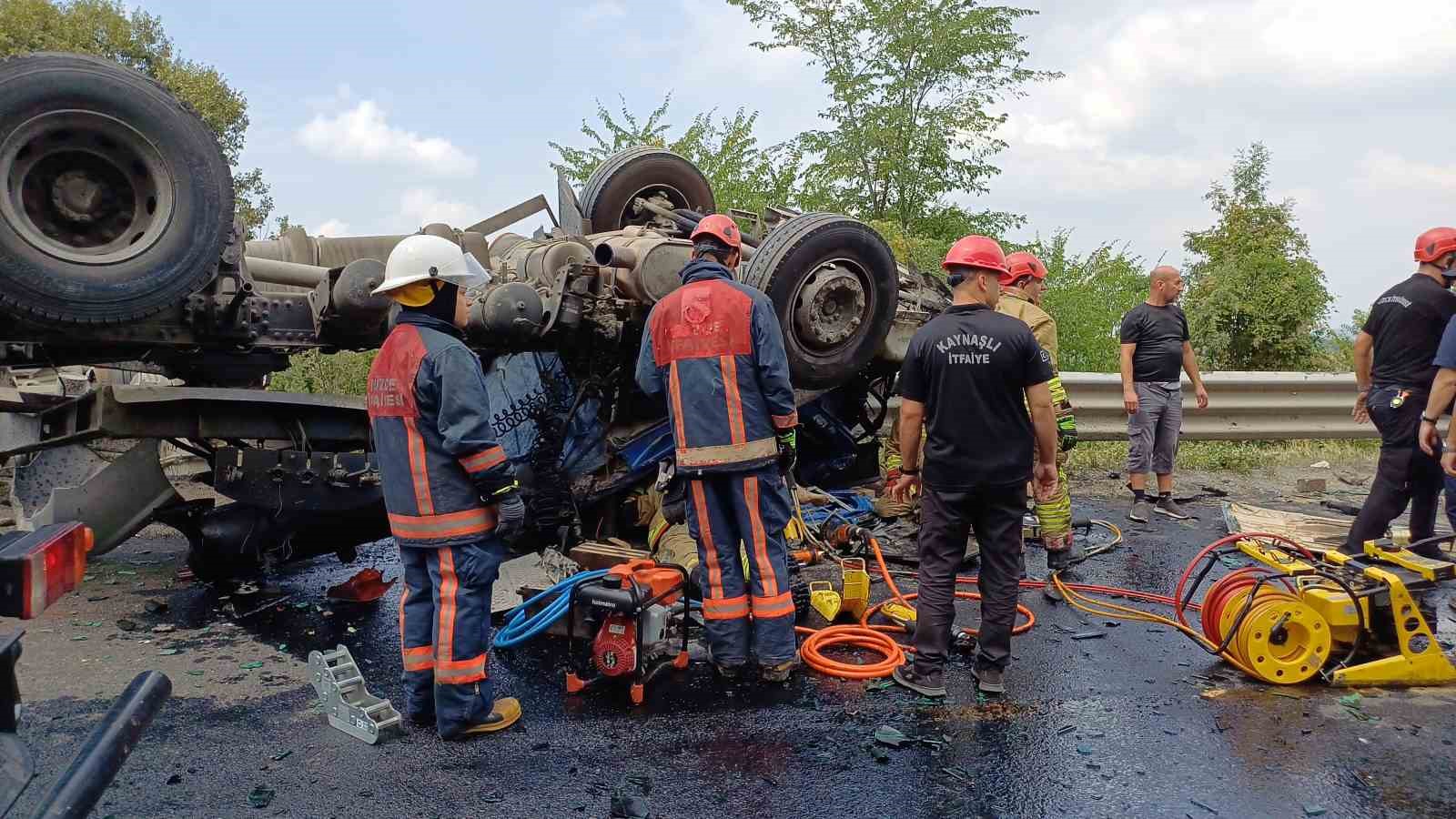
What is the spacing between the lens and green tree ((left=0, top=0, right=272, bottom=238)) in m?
15.3

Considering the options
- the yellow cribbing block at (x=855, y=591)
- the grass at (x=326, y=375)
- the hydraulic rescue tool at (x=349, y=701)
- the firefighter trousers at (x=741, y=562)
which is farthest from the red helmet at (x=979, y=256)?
the grass at (x=326, y=375)

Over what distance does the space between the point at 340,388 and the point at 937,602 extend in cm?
656

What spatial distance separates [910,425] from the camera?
3598 mm

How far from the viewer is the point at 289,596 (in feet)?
15.7

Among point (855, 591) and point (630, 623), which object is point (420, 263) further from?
point (855, 591)

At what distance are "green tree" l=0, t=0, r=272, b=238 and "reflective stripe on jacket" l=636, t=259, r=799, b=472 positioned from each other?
1365 centimetres

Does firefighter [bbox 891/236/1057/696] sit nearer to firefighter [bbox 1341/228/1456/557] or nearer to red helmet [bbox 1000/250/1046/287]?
red helmet [bbox 1000/250/1046/287]

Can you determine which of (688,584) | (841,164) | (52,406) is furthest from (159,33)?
(688,584)

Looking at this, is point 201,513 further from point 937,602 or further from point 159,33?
point 159,33

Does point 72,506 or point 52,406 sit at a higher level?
point 52,406

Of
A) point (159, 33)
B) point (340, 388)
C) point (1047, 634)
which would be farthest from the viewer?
point (159, 33)

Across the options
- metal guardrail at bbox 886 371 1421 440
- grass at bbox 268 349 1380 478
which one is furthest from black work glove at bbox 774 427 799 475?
grass at bbox 268 349 1380 478

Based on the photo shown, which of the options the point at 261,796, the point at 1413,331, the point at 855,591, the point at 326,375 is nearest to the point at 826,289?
the point at 855,591

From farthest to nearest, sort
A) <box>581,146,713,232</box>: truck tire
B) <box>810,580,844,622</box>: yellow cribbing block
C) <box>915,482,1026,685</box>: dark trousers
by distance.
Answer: <box>581,146,713,232</box>: truck tire < <box>810,580,844,622</box>: yellow cribbing block < <box>915,482,1026,685</box>: dark trousers
